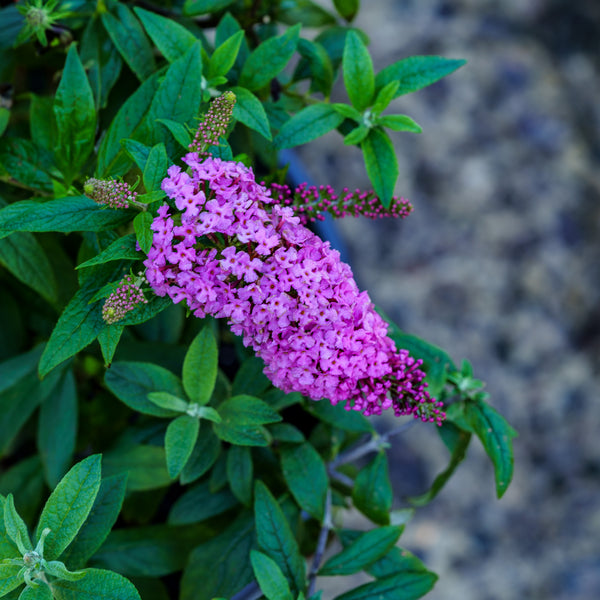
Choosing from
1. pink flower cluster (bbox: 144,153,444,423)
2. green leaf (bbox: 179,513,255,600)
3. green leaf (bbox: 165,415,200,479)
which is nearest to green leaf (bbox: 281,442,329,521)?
green leaf (bbox: 179,513,255,600)

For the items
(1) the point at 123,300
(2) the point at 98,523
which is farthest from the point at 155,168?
(2) the point at 98,523

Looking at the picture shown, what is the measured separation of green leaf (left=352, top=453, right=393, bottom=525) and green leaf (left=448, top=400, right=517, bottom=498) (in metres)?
0.18

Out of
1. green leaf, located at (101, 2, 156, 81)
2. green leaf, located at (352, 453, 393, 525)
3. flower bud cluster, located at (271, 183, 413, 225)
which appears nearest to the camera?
flower bud cluster, located at (271, 183, 413, 225)

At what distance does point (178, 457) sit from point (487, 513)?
4.38 ft

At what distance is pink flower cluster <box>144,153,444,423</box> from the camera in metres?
0.82

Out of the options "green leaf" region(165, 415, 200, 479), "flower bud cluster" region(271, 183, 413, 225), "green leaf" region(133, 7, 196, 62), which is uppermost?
"green leaf" region(133, 7, 196, 62)

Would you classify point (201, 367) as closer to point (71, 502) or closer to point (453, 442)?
point (71, 502)

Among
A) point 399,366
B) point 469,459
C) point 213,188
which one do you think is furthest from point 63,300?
point 469,459

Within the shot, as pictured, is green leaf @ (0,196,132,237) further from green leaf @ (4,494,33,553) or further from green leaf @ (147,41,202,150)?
green leaf @ (4,494,33,553)

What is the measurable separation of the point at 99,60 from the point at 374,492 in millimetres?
918

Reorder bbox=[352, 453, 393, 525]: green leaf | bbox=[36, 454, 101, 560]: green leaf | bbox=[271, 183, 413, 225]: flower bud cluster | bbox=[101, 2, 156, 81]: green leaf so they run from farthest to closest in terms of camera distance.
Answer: bbox=[352, 453, 393, 525]: green leaf < bbox=[101, 2, 156, 81]: green leaf < bbox=[271, 183, 413, 225]: flower bud cluster < bbox=[36, 454, 101, 560]: green leaf

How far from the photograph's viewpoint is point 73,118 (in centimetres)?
104

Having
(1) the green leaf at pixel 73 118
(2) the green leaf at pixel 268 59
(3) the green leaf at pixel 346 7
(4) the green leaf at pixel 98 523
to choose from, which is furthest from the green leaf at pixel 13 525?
(3) the green leaf at pixel 346 7

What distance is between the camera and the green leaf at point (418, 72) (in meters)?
1.08
